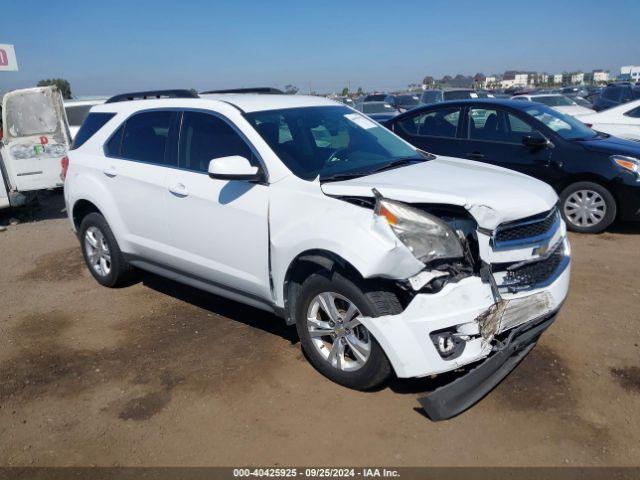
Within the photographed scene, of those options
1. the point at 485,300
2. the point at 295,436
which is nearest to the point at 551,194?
the point at 485,300

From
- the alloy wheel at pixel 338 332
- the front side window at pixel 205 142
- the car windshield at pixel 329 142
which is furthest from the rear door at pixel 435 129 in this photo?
the alloy wheel at pixel 338 332

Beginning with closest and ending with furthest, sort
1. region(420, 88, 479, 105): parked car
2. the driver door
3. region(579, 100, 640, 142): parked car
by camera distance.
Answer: the driver door < region(579, 100, 640, 142): parked car < region(420, 88, 479, 105): parked car

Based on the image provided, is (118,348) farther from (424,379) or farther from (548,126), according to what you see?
(548,126)

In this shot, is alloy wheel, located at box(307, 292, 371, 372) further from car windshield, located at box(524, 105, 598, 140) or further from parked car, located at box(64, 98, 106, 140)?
parked car, located at box(64, 98, 106, 140)

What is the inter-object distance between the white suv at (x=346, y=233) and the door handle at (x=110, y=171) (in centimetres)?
2

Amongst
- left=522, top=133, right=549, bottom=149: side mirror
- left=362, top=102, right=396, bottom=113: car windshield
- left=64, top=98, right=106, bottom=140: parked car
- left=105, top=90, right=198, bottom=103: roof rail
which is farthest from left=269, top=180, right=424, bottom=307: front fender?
left=362, top=102, right=396, bottom=113: car windshield

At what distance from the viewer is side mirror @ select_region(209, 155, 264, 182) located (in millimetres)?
3502

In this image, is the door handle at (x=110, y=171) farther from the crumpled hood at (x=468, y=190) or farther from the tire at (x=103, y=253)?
the crumpled hood at (x=468, y=190)

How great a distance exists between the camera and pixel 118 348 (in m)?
4.26

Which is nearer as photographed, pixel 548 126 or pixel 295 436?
pixel 295 436

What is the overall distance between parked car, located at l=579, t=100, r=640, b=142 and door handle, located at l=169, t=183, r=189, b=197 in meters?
8.29

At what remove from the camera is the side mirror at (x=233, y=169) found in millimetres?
3502

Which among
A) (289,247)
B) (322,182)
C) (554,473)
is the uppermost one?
(322,182)

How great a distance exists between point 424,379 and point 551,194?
1522 millimetres
